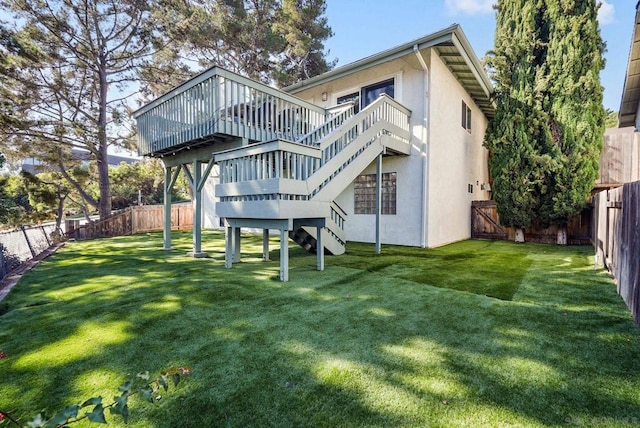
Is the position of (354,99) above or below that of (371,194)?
above

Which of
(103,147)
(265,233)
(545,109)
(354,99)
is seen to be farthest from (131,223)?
(545,109)

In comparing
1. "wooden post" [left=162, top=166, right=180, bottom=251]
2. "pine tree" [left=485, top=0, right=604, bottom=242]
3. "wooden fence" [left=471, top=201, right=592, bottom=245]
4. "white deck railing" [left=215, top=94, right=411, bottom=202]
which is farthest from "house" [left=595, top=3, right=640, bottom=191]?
"wooden post" [left=162, top=166, right=180, bottom=251]

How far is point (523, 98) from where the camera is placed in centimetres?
930

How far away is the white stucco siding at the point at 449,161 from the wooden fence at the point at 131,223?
12.4 meters

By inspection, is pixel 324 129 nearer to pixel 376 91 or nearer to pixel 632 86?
pixel 376 91

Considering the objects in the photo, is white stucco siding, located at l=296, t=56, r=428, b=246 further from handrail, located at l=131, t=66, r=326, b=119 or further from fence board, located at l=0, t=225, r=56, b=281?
fence board, located at l=0, t=225, r=56, b=281

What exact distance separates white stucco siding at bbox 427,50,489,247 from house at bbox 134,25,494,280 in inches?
1.4

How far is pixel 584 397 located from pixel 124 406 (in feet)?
8.59

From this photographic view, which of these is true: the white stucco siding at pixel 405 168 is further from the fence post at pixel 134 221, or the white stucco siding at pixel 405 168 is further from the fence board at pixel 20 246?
the fence post at pixel 134 221

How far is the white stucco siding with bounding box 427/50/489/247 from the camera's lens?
8.66m

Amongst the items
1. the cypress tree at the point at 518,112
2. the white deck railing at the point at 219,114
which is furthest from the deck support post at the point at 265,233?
the cypress tree at the point at 518,112

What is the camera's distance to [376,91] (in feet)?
31.5

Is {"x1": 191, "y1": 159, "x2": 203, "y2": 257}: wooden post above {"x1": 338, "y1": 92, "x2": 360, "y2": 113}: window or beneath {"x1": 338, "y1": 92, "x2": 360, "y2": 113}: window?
beneath

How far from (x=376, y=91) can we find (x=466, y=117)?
3989 mm
